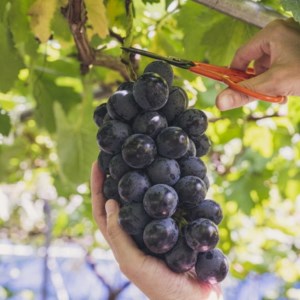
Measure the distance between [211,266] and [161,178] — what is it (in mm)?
137

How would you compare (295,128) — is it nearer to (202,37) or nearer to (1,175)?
(202,37)

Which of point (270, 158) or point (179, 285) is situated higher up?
point (179, 285)

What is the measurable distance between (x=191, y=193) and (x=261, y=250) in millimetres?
2250

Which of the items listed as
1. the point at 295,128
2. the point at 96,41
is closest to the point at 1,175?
the point at 96,41

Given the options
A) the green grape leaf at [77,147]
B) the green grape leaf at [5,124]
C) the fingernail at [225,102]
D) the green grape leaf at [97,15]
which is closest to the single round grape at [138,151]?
the fingernail at [225,102]

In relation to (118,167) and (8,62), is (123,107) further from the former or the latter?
(8,62)

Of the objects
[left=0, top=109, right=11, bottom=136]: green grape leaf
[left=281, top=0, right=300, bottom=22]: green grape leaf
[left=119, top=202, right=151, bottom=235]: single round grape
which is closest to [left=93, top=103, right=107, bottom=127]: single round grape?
[left=119, top=202, right=151, bottom=235]: single round grape

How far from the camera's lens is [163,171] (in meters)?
0.70

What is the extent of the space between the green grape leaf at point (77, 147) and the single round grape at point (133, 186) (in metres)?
0.59

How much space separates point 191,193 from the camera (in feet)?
2.32

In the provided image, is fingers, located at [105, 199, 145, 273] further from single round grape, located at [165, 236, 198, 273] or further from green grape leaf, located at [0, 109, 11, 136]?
green grape leaf, located at [0, 109, 11, 136]

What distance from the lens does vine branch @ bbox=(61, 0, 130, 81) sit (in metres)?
0.91

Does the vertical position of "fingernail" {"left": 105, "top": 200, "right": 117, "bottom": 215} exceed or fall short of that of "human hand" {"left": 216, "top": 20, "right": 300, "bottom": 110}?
it falls short

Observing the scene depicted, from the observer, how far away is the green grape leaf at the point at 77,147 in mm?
1280
